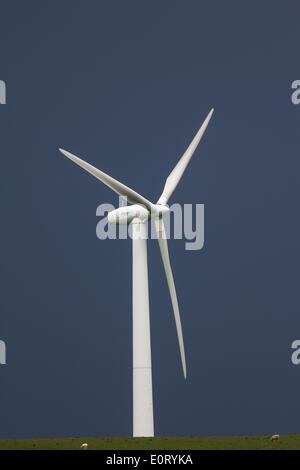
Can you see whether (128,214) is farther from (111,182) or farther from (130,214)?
(111,182)

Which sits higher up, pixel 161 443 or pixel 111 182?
pixel 111 182

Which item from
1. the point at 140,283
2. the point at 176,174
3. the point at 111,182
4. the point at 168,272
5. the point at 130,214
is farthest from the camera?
the point at 176,174

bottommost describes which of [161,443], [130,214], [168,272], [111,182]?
[161,443]

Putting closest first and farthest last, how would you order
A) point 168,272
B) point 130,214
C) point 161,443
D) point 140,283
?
point 161,443, point 140,283, point 130,214, point 168,272

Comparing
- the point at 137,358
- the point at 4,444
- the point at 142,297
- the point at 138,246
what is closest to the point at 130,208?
the point at 138,246

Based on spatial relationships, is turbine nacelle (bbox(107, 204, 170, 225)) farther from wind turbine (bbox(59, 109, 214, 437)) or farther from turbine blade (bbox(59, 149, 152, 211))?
turbine blade (bbox(59, 149, 152, 211))

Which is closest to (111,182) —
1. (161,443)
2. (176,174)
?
(176,174)

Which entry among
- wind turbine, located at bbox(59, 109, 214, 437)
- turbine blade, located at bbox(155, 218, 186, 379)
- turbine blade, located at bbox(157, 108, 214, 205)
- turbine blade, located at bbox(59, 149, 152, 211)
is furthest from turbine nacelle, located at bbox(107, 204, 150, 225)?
turbine blade, located at bbox(157, 108, 214, 205)
